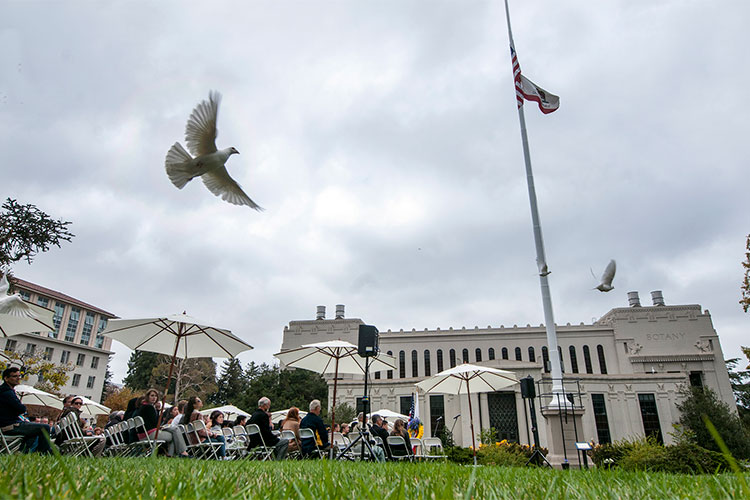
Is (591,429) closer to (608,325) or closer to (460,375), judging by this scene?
(608,325)

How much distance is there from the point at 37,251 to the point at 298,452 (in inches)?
692

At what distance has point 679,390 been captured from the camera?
37.6 metres

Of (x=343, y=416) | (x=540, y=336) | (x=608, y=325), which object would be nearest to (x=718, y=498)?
(x=343, y=416)

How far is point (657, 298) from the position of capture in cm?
5494

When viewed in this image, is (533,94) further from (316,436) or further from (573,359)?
(573,359)

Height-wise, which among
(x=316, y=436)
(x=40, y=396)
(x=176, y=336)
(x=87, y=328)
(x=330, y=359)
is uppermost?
(x=87, y=328)

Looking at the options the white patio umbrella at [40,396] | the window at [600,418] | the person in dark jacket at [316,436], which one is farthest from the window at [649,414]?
the white patio umbrella at [40,396]

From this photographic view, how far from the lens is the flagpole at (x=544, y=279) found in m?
17.9

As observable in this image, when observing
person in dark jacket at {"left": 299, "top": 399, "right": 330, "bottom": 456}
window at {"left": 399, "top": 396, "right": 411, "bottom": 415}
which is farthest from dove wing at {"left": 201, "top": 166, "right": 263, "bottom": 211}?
window at {"left": 399, "top": 396, "right": 411, "bottom": 415}

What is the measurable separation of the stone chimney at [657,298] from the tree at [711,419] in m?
19.3

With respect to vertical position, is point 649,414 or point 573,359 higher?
point 573,359

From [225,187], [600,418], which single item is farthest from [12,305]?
[600,418]

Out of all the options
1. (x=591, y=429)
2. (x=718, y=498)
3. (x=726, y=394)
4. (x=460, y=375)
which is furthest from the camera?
(x=726, y=394)

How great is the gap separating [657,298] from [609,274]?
5133cm
